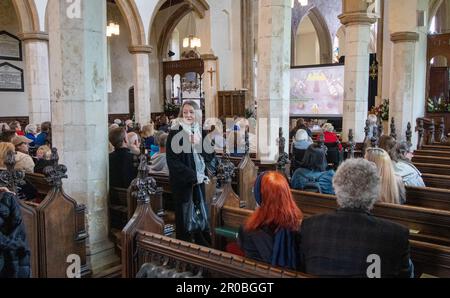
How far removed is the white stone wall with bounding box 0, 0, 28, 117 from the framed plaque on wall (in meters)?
0.17

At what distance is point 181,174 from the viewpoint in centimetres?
385

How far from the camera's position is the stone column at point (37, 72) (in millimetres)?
11352

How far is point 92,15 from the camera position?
4.02m

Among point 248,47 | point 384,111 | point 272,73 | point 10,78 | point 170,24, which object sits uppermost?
point 170,24

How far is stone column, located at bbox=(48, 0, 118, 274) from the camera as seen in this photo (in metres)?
3.93

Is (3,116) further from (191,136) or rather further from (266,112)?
(191,136)

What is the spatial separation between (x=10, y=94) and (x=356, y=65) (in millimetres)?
13696

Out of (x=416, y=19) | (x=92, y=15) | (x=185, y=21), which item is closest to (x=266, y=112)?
(x=92, y=15)

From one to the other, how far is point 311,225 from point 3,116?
16.9 meters

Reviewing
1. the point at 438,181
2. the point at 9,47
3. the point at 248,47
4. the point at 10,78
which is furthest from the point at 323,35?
the point at 438,181

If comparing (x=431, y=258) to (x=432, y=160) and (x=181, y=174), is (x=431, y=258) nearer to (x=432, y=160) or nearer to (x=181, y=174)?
(x=181, y=174)

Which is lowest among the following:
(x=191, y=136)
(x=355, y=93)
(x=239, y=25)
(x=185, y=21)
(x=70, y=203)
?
(x=70, y=203)

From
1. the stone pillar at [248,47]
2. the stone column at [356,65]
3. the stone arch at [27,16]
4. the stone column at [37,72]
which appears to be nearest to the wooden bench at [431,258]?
the stone column at [356,65]

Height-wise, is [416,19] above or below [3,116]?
above
